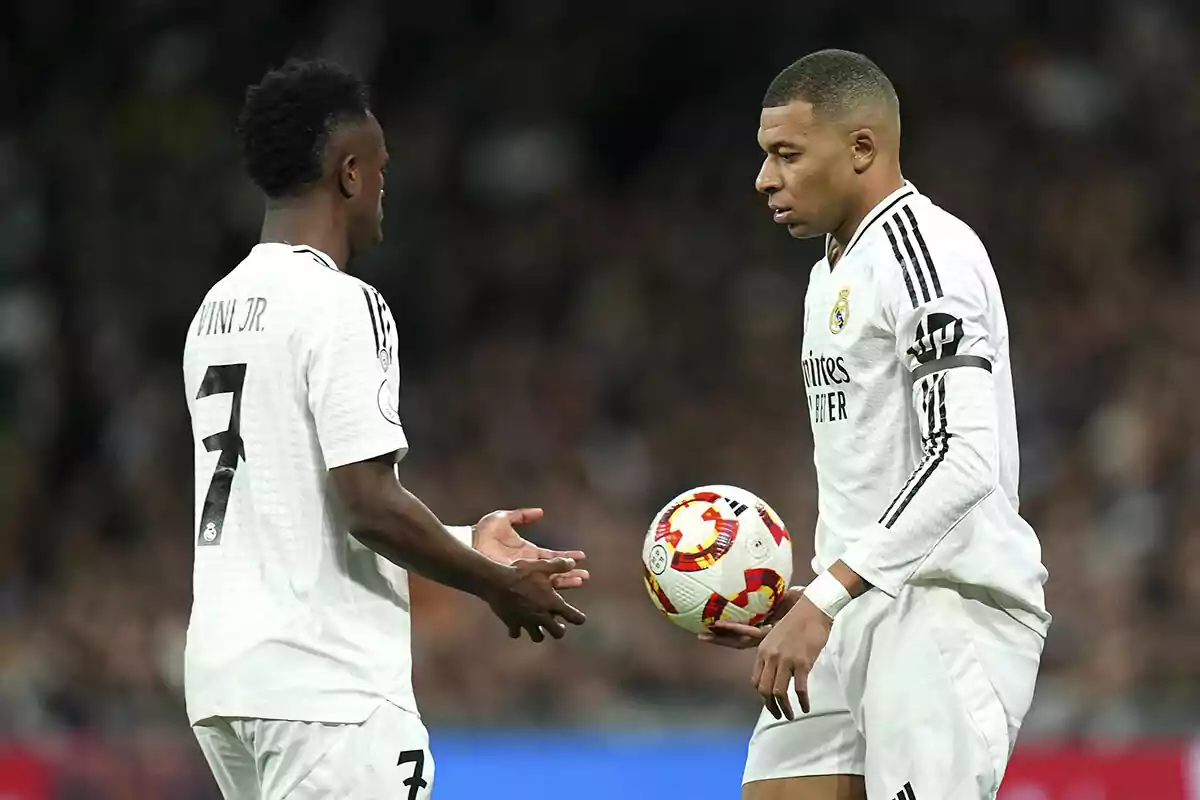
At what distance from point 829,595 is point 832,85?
3.93 ft

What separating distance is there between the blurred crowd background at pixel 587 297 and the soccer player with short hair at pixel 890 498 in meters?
4.50

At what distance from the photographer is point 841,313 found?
171 inches

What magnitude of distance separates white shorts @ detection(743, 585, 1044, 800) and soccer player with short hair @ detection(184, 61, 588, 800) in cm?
73

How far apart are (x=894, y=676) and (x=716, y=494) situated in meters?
0.68

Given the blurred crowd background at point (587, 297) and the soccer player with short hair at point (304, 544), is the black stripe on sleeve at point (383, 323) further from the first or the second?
the blurred crowd background at point (587, 297)

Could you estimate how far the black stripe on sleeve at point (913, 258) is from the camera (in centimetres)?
409

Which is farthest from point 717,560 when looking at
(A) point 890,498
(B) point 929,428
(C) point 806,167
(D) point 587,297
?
(D) point 587,297

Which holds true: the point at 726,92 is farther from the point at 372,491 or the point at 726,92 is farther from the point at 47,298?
the point at 372,491

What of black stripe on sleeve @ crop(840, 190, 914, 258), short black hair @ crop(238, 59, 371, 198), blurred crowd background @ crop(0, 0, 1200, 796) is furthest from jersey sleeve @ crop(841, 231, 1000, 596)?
Result: blurred crowd background @ crop(0, 0, 1200, 796)

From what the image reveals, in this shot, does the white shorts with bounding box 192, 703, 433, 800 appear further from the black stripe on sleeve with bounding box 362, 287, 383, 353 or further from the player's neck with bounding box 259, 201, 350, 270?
the player's neck with bounding box 259, 201, 350, 270

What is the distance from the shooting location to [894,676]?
4266 mm

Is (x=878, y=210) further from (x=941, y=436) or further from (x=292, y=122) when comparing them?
(x=292, y=122)

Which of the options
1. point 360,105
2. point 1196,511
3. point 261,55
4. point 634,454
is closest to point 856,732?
point 360,105

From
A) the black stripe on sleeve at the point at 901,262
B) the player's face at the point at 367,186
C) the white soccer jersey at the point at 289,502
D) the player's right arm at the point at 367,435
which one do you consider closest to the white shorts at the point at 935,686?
the black stripe on sleeve at the point at 901,262
